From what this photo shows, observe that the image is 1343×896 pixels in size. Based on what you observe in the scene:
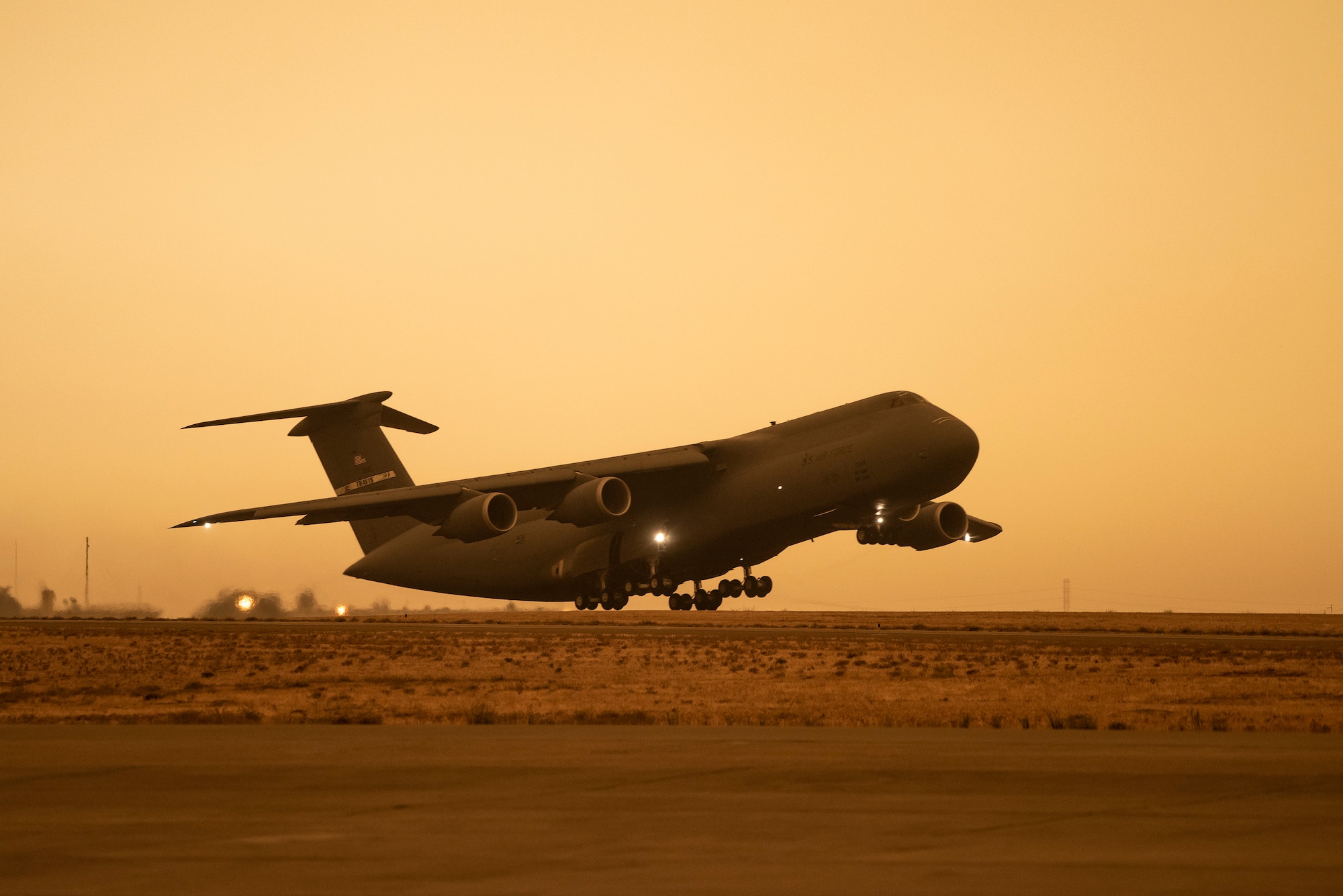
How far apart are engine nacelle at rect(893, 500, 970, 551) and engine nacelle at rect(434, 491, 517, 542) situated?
10583 mm

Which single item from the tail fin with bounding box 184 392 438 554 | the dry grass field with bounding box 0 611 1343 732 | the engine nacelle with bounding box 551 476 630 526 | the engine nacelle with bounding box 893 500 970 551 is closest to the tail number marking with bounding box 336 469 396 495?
the tail fin with bounding box 184 392 438 554

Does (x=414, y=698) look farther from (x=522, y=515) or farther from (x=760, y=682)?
(x=522, y=515)

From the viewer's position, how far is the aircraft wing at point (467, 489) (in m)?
37.1

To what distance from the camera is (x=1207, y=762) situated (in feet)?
30.1

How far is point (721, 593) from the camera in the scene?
4075cm

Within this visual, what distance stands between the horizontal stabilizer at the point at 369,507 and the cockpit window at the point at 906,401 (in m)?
11.3

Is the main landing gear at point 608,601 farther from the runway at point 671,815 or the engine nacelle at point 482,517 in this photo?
the runway at point 671,815

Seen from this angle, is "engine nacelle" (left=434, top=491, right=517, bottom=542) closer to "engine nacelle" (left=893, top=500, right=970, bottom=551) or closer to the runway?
"engine nacelle" (left=893, top=500, right=970, bottom=551)

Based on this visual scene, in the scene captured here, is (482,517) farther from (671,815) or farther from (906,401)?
(671,815)

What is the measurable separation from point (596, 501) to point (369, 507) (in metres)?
6.53

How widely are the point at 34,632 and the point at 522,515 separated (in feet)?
46.2

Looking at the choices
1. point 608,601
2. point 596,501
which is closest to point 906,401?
point 596,501

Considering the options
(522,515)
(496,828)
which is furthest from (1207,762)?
(522,515)

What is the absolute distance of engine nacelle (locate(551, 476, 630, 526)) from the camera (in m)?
35.5
